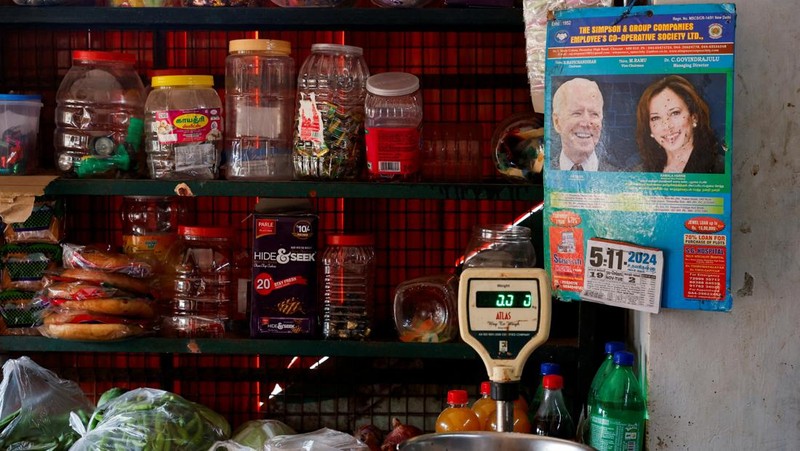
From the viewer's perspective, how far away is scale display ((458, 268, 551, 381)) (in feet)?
7.15

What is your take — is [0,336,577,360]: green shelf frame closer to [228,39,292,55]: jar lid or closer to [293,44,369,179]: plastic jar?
[293,44,369,179]: plastic jar

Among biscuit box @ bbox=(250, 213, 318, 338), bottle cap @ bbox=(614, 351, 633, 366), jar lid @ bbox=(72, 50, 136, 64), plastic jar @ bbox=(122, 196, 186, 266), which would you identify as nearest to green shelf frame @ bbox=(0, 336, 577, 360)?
biscuit box @ bbox=(250, 213, 318, 338)

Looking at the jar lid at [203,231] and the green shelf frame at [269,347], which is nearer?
the green shelf frame at [269,347]

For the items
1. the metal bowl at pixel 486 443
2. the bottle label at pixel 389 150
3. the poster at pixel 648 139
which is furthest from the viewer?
the bottle label at pixel 389 150

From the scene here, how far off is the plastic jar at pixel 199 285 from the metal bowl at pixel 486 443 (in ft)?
3.31

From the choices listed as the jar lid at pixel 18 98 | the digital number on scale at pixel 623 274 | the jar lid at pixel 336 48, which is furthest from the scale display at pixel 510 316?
the jar lid at pixel 18 98

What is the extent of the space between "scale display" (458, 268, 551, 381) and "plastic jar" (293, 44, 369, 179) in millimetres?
772

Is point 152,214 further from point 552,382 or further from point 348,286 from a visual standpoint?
point 552,382

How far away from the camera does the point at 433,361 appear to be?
3.19 meters

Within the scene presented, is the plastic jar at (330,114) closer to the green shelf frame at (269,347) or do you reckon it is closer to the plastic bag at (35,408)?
the green shelf frame at (269,347)

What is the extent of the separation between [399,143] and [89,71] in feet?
3.28

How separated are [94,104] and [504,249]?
1.31 metres

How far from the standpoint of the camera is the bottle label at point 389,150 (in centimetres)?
275

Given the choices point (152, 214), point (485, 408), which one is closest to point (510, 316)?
point (485, 408)
